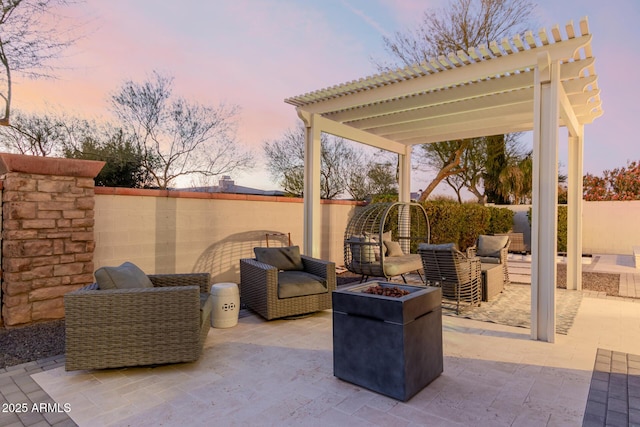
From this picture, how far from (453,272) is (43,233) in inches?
193

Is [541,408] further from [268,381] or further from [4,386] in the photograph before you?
[4,386]

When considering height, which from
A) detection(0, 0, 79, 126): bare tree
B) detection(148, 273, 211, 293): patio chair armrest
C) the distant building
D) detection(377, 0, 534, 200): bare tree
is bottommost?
detection(148, 273, 211, 293): patio chair armrest

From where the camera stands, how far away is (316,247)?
19.4 feet

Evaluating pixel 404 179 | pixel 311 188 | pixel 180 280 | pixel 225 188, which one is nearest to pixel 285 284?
pixel 180 280

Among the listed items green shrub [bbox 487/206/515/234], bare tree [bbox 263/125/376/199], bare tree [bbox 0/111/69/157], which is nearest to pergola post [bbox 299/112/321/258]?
bare tree [bbox 0/111/69/157]

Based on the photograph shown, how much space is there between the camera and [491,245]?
656 cm

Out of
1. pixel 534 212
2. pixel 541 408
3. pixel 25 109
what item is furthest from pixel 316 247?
pixel 25 109

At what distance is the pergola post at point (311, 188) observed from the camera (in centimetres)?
586

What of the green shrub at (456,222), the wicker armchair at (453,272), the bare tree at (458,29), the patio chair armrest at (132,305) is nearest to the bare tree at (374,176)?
the bare tree at (458,29)

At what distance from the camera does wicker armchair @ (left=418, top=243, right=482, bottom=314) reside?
189 inches

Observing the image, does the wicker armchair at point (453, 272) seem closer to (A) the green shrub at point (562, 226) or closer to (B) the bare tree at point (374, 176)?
(B) the bare tree at point (374, 176)

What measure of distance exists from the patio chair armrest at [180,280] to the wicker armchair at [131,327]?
0.69 m

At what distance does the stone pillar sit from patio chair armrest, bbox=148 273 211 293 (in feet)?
4.21

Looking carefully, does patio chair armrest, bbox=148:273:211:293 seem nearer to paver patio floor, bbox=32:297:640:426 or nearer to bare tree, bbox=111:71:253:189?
paver patio floor, bbox=32:297:640:426
